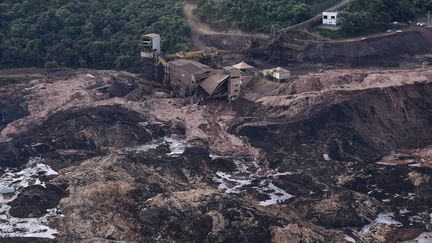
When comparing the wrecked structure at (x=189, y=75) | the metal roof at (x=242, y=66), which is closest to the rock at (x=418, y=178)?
the wrecked structure at (x=189, y=75)

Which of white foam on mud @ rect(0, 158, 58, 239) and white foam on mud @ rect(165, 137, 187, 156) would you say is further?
white foam on mud @ rect(165, 137, 187, 156)

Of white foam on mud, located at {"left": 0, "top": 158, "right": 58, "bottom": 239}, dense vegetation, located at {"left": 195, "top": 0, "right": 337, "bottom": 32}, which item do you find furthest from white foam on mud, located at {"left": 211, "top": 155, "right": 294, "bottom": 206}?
dense vegetation, located at {"left": 195, "top": 0, "right": 337, "bottom": 32}

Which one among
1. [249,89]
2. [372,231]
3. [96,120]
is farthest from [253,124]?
[372,231]

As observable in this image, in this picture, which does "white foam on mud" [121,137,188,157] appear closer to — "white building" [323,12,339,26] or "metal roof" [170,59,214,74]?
"metal roof" [170,59,214,74]

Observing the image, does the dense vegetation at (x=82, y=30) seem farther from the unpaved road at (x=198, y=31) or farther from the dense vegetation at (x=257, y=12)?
the dense vegetation at (x=257, y=12)

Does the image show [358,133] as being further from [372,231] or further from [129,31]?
[129,31]

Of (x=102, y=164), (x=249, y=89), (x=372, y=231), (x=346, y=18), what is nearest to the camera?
(x=372, y=231)

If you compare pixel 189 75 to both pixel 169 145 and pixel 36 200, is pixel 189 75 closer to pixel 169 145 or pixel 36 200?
pixel 169 145
